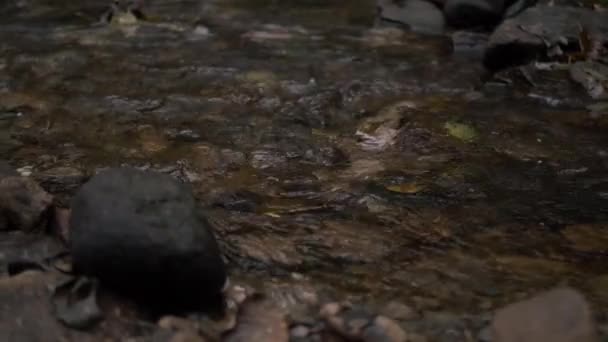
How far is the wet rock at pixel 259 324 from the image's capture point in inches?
99.1

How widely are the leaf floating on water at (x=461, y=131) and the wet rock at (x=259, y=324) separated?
1875mm

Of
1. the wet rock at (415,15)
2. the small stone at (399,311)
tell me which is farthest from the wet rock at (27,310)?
the wet rock at (415,15)

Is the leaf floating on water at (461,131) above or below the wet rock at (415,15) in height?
below

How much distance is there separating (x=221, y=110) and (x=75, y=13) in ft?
8.85

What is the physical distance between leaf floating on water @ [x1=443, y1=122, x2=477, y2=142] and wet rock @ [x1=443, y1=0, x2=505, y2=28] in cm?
226

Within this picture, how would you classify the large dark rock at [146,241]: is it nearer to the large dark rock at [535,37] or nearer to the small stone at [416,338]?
the small stone at [416,338]

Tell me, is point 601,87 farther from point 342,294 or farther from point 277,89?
point 342,294

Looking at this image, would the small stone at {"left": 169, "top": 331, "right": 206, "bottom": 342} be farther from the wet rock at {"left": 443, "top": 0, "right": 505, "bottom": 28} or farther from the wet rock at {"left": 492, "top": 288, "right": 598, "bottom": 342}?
the wet rock at {"left": 443, "top": 0, "right": 505, "bottom": 28}

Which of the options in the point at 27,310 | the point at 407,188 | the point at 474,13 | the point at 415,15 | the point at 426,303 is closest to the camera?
the point at 27,310

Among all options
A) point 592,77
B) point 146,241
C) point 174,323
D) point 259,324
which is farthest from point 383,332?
point 592,77

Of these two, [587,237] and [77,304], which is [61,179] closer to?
[77,304]

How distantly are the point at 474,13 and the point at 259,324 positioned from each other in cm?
443

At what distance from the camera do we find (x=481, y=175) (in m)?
3.74

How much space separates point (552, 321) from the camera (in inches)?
89.0
